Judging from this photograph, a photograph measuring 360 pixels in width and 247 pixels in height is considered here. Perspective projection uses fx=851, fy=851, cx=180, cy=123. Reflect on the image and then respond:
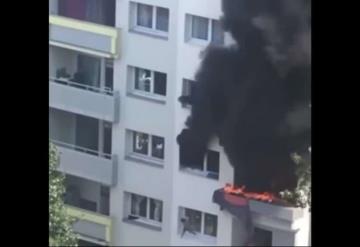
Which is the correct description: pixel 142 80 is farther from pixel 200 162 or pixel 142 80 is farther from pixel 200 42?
pixel 200 162

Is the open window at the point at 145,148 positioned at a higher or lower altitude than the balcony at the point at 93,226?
higher

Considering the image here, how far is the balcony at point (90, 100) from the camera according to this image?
2033 millimetres

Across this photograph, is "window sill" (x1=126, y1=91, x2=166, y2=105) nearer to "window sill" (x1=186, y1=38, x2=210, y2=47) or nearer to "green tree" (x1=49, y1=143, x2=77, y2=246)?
"window sill" (x1=186, y1=38, x2=210, y2=47)

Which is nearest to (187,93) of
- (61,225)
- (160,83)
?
(160,83)

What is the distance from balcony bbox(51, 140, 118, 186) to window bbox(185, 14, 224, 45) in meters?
0.42

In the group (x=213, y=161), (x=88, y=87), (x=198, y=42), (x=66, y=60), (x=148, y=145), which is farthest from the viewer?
(x=148, y=145)

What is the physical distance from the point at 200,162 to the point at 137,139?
22 cm

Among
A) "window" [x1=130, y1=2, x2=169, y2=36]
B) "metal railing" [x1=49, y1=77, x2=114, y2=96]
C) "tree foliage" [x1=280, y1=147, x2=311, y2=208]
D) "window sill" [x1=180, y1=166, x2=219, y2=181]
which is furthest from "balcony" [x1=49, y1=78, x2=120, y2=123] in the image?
"tree foliage" [x1=280, y1=147, x2=311, y2=208]

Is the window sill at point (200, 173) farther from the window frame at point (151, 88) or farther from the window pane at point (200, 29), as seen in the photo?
the window pane at point (200, 29)

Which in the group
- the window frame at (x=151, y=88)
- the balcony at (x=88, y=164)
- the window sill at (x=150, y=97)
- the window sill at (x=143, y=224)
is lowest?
the window sill at (x=143, y=224)

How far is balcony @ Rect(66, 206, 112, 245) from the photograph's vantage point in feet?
7.75

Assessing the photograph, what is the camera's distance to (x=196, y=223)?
105 inches

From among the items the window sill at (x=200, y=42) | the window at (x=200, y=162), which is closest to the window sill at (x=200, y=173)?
the window at (x=200, y=162)
